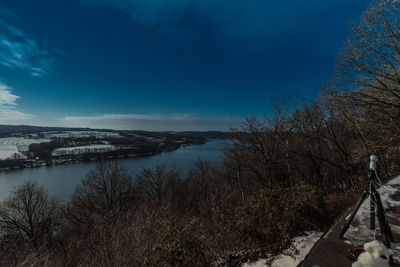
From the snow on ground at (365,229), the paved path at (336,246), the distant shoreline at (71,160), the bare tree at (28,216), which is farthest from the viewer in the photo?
the distant shoreline at (71,160)

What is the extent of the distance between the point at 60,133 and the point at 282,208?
175m

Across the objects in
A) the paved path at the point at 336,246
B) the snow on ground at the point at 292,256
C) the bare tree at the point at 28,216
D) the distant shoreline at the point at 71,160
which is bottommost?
the distant shoreline at the point at 71,160

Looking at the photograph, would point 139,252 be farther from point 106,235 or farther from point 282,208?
point 282,208

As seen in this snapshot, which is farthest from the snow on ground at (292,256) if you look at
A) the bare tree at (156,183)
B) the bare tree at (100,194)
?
the bare tree at (156,183)

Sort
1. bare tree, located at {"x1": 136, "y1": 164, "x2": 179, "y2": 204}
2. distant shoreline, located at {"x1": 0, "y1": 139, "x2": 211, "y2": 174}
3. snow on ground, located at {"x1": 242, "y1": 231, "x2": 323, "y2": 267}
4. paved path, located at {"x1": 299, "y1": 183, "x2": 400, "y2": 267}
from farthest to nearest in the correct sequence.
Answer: distant shoreline, located at {"x1": 0, "y1": 139, "x2": 211, "y2": 174} → bare tree, located at {"x1": 136, "y1": 164, "x2": 179, "y2": 204} → snow on ground, located at {"x1": 242, "y1": 231, "x2": 323, "y2": 267} → paved path, located at {"x1": 299, "y1": 183, "x2": 400, "y2": 267}

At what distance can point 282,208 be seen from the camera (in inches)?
232

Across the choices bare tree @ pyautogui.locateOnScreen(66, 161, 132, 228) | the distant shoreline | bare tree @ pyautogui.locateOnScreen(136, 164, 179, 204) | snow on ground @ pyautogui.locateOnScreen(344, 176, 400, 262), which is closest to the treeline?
snow on ground @ pyautogui.locateOnScreen(344, 176, 400, 262)

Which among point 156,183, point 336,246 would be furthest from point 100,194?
point 336,246

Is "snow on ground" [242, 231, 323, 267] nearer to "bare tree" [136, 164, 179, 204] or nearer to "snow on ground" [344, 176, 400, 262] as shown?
"snow on ground" [344, 176, 400, 262]

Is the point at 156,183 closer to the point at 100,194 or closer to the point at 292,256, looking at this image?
the point at 100,194

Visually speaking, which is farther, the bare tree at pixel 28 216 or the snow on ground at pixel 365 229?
the bare tree at pixel 28 216

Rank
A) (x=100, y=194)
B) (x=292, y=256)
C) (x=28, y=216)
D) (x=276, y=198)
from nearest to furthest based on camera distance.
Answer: (x=292, y=256) → (x=276, y=198) → (x=28, y=216) → (x=100, y=194)

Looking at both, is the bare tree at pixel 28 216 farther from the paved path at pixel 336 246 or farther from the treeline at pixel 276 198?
the paved path at pixel 336 246

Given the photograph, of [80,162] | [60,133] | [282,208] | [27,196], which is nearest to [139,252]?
[282,208]
